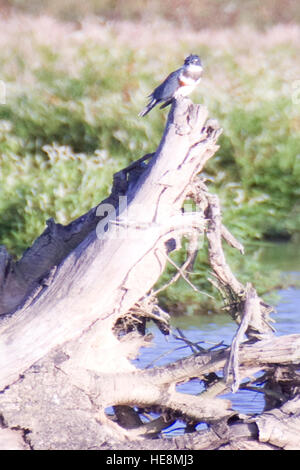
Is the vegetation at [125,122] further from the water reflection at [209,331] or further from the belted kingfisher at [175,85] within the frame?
the belted kingfisher at [175,85]

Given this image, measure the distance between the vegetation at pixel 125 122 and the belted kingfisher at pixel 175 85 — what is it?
1.50m

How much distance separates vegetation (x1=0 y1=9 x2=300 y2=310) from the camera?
19.9ft

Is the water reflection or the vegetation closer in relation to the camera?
the water reflection

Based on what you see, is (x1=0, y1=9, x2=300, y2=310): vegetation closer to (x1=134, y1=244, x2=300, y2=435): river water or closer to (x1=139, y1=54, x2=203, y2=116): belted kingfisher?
(x1=134, y1=244, x2=300, y2=435): river water

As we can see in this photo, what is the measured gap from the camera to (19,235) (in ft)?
19.1

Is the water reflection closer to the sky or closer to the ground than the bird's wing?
closer to the ground

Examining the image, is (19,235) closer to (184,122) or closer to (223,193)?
(223,193)

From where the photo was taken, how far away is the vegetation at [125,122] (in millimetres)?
6055

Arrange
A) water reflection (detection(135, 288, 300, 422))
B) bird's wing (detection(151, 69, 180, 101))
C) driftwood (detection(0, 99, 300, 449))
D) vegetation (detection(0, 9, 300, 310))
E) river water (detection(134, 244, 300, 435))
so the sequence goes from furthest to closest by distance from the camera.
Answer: vegetation (detection(0, 9, 300, 310)), water reflection (detection(135, 288, 300, 422)), river water (detection(134, 244, 300, 435)), bird's wing (detection(151, 69, 180, 101)), driftwood (detection(0, 99, 300, 449))

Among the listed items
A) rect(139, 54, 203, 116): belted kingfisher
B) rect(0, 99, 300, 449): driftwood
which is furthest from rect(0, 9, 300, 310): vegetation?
rect(0, 99, 300, 449): driftwood

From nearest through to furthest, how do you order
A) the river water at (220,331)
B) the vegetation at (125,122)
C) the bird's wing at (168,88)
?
the bird's wing at (168,88)
the river water at (220,331)
the vegetation at (125,122)

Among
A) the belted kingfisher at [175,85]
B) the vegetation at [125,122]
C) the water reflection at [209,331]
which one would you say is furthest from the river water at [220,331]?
the belted kingfisher at [175,85]

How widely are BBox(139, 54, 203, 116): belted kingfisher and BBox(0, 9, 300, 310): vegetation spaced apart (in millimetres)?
1502

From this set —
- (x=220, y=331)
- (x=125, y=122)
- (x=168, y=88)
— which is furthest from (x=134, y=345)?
(x=125, y=122)
